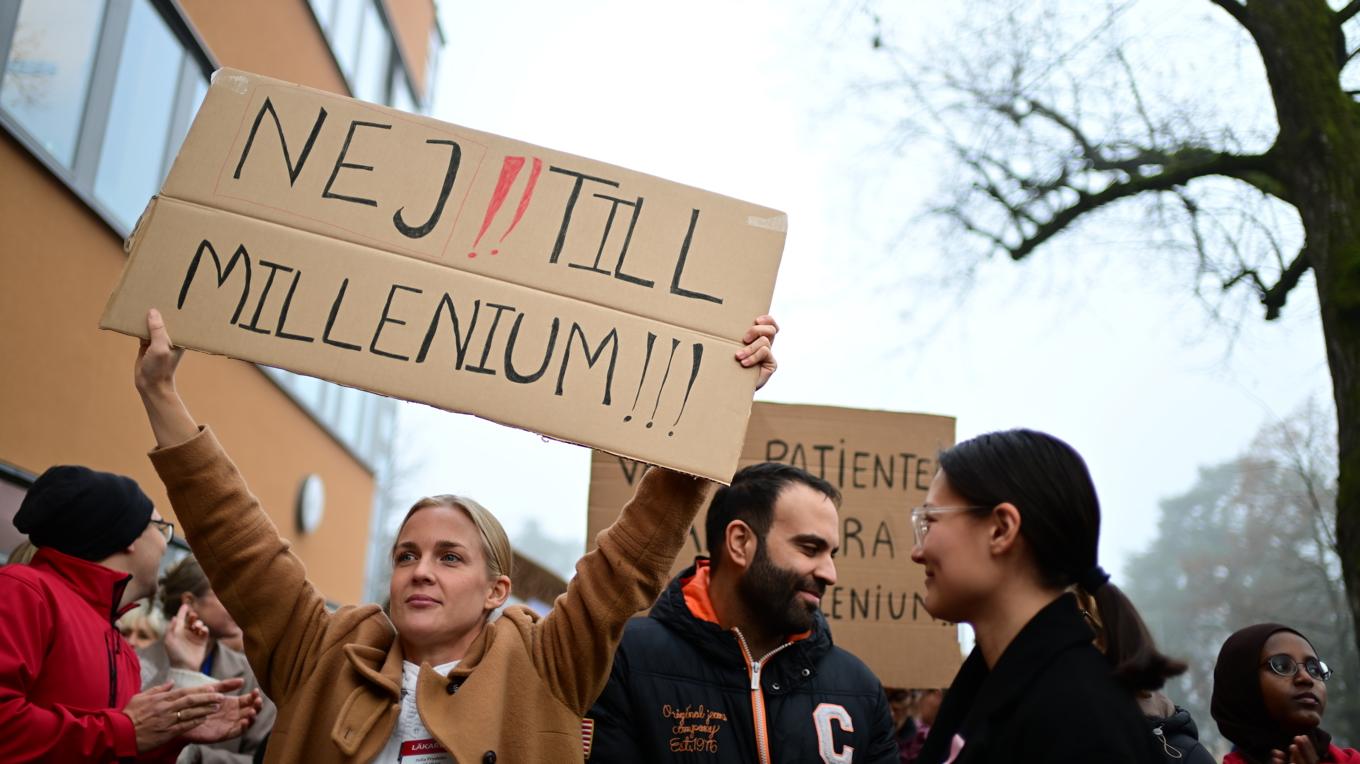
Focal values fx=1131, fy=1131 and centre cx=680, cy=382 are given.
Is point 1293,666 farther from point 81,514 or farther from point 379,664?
point 81,514

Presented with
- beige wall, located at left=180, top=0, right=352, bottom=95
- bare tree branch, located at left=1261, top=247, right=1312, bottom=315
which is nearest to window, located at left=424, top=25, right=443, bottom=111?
beige wall, located at left=180, top=0, right=352, bottom=95

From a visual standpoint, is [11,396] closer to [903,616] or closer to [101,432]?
[101,432]

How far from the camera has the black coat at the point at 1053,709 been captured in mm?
1771

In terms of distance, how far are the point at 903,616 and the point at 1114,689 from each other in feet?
9.26

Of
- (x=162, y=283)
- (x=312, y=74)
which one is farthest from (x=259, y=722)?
(x=312, y=74)

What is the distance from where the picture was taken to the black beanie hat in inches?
122

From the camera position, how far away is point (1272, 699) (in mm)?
3688

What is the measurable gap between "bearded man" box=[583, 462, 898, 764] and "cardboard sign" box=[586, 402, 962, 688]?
1.03 meters

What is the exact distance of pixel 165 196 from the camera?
2.83 metres

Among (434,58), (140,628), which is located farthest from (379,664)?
(434,58)

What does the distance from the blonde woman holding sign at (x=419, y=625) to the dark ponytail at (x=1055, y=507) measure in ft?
2.50

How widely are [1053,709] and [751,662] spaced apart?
150 centimetres

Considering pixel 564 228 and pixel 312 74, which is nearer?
pixel 564 228

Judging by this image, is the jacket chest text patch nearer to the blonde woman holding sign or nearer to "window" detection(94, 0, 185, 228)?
the blonde woman holding sign
